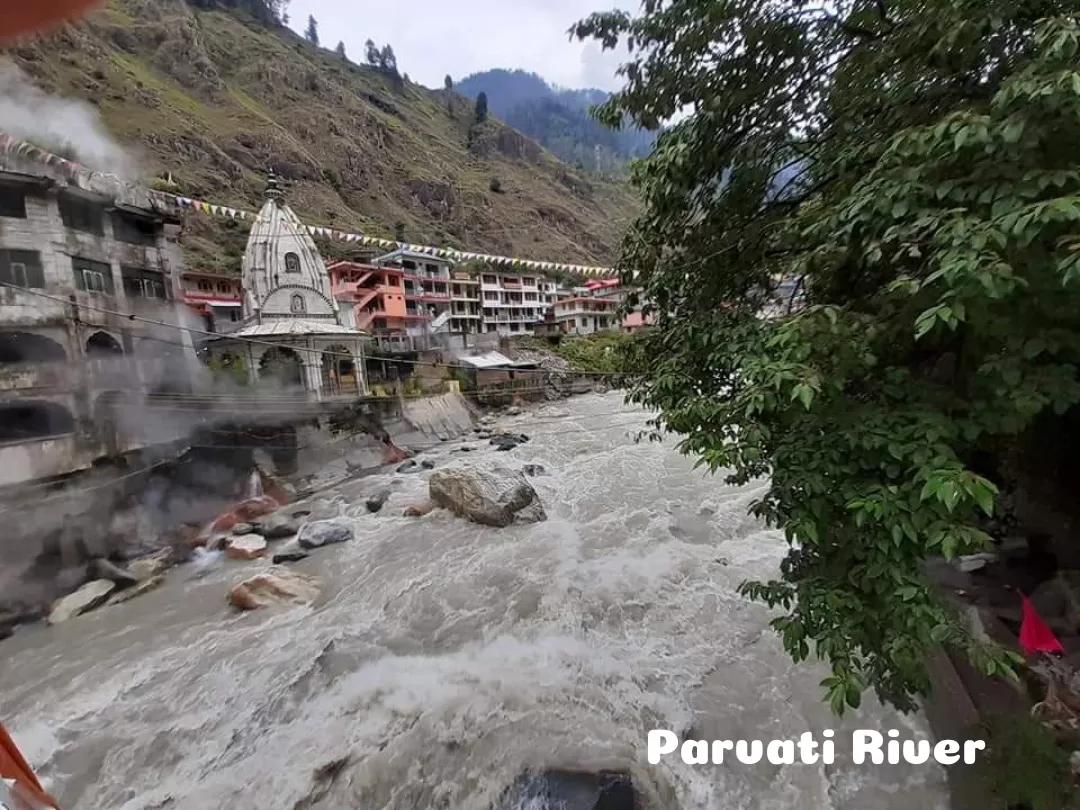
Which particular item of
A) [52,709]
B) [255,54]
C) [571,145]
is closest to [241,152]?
[255,54]

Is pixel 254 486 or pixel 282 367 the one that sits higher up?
pixel 282 367

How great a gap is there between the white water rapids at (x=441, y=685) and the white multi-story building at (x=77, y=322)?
2.15 m

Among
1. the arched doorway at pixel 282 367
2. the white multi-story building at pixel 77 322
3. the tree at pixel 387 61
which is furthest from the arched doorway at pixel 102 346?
the tree at pixel 387 61

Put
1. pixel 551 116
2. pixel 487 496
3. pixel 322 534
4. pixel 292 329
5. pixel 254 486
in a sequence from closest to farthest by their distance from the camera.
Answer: pixel 322 534 < pixel 487 496 < pixel 254 486 < pixel 292 329 < pixel 551 116

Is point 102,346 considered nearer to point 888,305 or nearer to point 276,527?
point 276,527

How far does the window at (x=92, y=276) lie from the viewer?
554 centimetres

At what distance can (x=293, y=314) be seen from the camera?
12445mm

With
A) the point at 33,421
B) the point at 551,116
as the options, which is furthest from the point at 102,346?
the point at 551,116

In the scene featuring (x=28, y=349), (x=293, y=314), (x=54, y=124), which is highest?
(x=54, y=124)

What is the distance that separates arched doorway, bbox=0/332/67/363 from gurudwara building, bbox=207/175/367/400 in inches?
175

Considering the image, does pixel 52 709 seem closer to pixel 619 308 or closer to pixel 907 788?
pixel 619 308

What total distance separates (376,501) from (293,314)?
5.50 m

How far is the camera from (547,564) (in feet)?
23.0

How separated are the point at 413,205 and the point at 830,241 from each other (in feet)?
154
